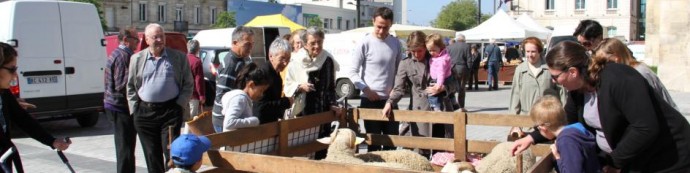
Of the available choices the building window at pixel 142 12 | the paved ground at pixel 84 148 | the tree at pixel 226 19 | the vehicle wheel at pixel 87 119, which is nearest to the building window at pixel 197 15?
the tree at pixel 226 19

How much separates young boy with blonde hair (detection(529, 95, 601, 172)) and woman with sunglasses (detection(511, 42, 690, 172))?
0.10 m

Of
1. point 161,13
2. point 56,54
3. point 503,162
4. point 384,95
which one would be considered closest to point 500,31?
point 56,54

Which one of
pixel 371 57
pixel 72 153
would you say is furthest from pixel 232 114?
pixel 72 153

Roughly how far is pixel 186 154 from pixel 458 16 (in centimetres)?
11640

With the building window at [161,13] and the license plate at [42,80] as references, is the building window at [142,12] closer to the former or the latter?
the building window at [161,13]

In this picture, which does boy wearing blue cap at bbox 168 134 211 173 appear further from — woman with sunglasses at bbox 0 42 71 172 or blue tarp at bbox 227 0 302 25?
blue tarp at bbox 227 0 302 25

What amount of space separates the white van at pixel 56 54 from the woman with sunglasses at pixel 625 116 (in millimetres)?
9124

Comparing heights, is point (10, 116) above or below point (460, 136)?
above

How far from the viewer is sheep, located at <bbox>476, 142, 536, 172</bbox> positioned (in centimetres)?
498

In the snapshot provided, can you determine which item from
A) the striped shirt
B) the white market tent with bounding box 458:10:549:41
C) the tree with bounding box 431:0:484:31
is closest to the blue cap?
the striped shirt

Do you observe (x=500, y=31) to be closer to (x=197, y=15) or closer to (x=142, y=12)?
(x=142, y=12)

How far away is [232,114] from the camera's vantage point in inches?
195

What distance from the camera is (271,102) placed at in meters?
5.89

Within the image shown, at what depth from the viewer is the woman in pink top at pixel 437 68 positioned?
7.06 metres
